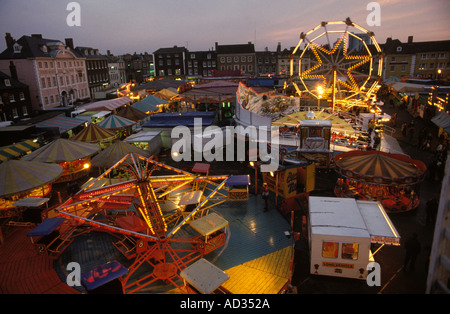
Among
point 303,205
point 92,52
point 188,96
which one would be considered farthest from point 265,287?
point 92,52

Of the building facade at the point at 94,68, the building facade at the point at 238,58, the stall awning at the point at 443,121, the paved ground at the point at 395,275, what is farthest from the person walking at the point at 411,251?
the building facade at the point at 238,58

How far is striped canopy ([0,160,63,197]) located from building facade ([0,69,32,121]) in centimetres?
2534

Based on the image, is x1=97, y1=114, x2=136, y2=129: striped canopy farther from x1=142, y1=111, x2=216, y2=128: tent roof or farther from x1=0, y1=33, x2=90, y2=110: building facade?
x1=0, y1=33, x2=90, y2=110: building facade

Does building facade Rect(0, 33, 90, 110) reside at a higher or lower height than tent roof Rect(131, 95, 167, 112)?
higher

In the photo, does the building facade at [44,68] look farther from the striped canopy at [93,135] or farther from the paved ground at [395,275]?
the paved ground at [395,275]

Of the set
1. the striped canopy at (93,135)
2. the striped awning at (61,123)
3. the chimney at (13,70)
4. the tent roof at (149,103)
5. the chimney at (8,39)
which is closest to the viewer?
the striped canopy at (93,135)

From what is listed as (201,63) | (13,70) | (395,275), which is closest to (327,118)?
(395,275)

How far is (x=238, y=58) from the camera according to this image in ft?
266

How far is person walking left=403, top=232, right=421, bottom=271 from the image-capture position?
9.60m

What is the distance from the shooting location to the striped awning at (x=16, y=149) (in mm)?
18873

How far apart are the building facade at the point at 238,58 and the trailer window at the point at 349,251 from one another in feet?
248

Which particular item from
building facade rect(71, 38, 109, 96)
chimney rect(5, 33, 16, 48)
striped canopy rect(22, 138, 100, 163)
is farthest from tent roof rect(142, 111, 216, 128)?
building facade rect(71, 38, 109, 96)

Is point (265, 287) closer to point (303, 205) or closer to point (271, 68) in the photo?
point (303, 205)

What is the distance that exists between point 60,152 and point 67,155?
474 mm
